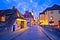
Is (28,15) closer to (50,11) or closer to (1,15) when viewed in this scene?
(50,11)

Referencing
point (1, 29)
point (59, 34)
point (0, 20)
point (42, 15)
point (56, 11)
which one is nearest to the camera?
point (59, 34)

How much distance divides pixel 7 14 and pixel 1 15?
1871 mm

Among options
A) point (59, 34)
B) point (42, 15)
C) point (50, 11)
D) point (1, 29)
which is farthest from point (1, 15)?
point (42, 15)

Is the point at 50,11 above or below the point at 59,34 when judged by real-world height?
above

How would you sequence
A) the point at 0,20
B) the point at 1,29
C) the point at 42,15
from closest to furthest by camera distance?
the point at 1,29 → the point at 0,20 → the point at 42,15

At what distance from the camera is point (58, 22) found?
85062 millimetres

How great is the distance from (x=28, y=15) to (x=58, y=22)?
125 ft

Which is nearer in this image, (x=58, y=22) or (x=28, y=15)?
(x=58, y=22)

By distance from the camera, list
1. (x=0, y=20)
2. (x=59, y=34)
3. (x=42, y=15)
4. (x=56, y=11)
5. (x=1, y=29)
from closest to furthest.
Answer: (x=59, y=34)
(x=1, y=29)
(x=0, y=20)
(x=56, y=11)
(x=42, y=15)

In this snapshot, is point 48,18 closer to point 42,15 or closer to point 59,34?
point 42,15

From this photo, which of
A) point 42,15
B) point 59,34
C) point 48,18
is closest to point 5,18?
point 59,34

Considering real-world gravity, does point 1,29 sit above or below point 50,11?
below

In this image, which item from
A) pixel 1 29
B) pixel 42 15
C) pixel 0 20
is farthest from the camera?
pixel 42 15

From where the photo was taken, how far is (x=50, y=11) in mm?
85125
